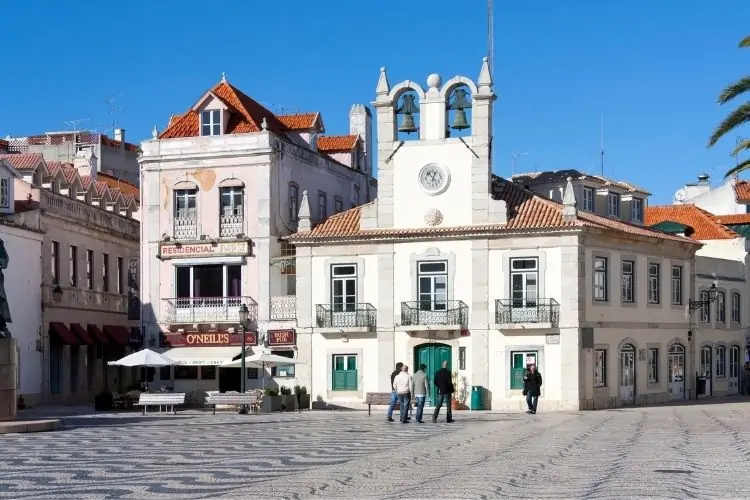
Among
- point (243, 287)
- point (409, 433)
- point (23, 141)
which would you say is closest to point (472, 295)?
point (243, 287)

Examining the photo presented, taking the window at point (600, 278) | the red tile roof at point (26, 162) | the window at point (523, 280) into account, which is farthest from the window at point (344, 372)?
the red tile roof at point (26, 162)

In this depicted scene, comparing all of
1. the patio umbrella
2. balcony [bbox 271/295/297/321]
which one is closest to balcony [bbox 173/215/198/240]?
balcony [bbox 271/295/297/321]

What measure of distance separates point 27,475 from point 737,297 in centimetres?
4198

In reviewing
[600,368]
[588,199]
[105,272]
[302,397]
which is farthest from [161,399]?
[588,199]

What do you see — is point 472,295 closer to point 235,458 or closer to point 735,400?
point 735,400

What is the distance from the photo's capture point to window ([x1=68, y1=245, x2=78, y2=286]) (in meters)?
49.2

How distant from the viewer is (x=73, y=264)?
49562 mm

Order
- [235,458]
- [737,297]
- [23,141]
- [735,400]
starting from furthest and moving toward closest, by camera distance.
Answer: [23,141]
[737,297]
[735,400]
[235,458]

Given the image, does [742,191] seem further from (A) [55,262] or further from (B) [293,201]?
(A) [55,262]

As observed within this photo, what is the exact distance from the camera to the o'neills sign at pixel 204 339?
45.9m

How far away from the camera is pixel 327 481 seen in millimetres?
17047

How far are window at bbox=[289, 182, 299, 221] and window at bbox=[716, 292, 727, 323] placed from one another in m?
18.0

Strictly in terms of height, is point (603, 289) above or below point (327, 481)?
above

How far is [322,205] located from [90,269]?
9.67 m
